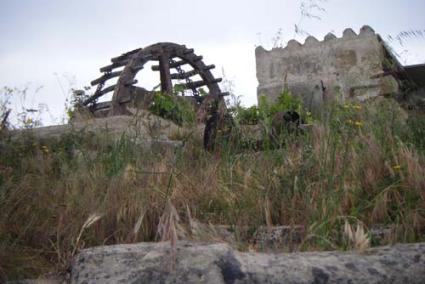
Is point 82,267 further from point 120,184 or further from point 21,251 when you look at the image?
point 120,184

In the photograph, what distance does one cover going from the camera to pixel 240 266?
5.59ft

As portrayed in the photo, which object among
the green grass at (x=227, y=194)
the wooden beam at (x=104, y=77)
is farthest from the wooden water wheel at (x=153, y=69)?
the green grass at (x=227, y=194)

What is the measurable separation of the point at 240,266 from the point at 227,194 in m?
1.04

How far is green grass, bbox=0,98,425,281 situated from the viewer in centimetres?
228

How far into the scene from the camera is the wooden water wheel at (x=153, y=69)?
10.8m

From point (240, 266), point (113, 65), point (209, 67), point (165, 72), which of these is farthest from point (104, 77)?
point (240, 266)

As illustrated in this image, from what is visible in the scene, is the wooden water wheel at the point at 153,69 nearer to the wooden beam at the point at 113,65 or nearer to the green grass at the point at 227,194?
the wooden beam at the point at 113,65

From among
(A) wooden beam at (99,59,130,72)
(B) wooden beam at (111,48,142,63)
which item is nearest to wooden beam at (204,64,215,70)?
(B) wooden beam at (111,48,142,63)

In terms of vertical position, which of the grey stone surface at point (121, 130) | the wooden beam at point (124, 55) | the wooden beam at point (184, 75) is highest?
the wooden beam at point (124, 55)

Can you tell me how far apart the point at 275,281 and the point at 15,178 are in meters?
1.90

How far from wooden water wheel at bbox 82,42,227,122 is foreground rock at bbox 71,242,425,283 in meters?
7.89

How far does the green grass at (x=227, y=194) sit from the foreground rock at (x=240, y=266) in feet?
0.94

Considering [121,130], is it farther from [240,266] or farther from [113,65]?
[113,65]

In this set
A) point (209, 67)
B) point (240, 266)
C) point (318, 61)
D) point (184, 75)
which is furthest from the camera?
point (184, 75)
